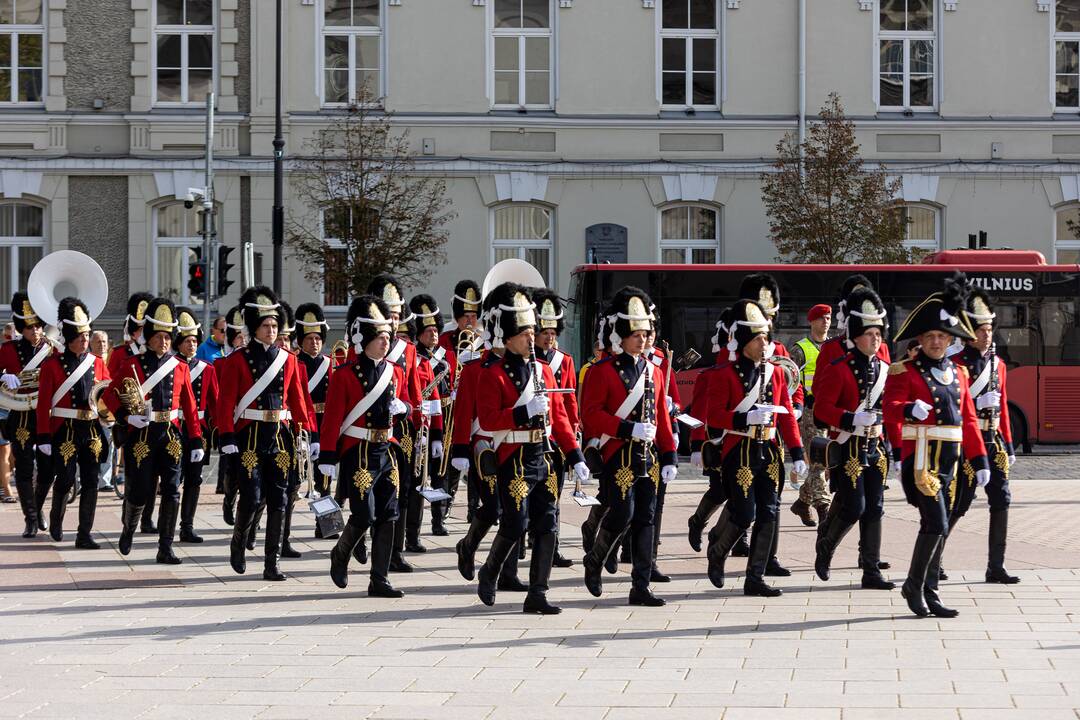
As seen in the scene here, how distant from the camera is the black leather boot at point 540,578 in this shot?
378 inches

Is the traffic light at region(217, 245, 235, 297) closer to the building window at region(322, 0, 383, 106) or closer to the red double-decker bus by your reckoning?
the red double-decker bus

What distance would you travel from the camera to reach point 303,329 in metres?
13.2

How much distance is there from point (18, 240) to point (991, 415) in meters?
22.4

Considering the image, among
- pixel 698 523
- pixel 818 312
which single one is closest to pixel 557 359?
pixel 698 523

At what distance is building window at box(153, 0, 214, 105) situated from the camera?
97.4 feet

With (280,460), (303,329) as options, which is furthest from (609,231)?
(280,460)

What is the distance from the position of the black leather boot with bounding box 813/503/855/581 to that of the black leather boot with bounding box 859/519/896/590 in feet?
0.40

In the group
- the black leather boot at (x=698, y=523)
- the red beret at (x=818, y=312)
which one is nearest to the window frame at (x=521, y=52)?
the red beret at (x=818, y=312)

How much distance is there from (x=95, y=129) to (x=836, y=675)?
24.2m

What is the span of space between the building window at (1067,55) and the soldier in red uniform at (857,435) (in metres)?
21.2

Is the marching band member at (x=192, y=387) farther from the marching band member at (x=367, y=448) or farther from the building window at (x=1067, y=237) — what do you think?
the building window at (x=1067, y=237)

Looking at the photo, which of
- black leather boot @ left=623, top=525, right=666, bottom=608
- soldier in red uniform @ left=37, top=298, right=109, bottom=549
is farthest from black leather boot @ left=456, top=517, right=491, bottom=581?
soldier in red uniform @ left=37, top=298, right=109, bottom=549

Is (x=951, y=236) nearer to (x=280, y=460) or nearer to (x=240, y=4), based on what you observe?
(x=240, y=4)

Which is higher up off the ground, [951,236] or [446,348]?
[951,236]
